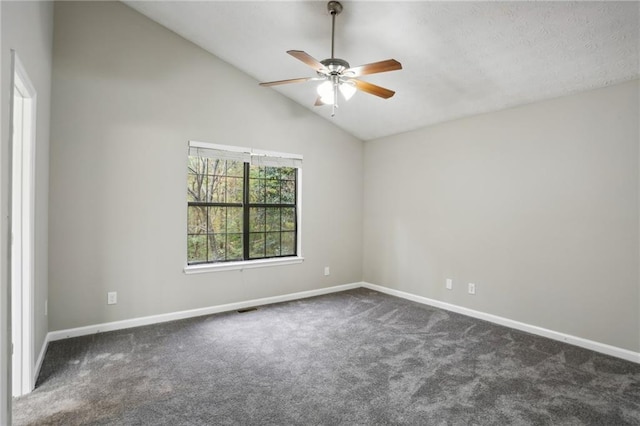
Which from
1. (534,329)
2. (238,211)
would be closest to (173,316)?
(238,211)

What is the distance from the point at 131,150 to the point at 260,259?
2.00m

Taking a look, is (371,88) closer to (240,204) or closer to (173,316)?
(240,204)

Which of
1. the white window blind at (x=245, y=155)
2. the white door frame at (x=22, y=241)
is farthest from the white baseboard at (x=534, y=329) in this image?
the white door frame at (x=22, y=241)

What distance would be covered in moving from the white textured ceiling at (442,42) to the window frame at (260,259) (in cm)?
96

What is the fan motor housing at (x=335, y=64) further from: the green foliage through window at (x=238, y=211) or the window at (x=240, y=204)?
the green foliage through window at (x=238, y=211)

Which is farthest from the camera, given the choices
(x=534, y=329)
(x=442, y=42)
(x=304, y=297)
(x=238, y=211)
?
(x=304, y=297)

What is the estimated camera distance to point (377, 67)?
2.42 meters

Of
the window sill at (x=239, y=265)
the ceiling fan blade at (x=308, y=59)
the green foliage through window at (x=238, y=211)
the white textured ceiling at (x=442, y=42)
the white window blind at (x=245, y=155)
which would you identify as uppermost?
the white textured ceiling at (x=442, y=42)

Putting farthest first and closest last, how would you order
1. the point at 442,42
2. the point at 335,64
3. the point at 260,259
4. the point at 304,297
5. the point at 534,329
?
the point at 304,297 < the point at 260,259 < the point at 534,329 < the point at 442,42 < the point at 335,64

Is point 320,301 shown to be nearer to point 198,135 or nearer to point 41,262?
point 198,135

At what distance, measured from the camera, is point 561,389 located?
Answer: 2393 millimetres

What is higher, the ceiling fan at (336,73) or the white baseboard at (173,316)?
the ceiling fan at (336,73)

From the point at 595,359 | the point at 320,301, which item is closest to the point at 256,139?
the point at 320,301

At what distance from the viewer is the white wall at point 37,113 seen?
5.61ft
